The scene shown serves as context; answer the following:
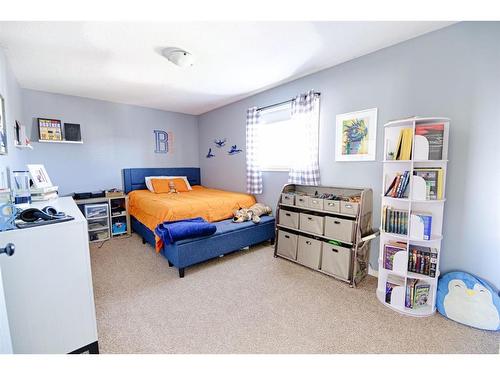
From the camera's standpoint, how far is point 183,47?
200cm

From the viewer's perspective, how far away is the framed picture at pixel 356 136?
86.2 inches

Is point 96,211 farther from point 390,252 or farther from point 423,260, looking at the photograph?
point 423,260

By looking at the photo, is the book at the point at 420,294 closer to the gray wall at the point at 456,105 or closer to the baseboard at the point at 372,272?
the gray wall at the point at 456,105

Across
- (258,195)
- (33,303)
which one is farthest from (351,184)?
(33,303)

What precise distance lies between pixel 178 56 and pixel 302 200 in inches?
76.5

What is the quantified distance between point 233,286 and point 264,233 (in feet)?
3.38

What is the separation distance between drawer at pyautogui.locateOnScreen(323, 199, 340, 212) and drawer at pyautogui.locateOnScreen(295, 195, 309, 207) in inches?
8.5

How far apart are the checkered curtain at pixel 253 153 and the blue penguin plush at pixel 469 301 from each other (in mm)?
2289

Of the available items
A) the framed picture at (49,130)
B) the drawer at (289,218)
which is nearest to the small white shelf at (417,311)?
the drawer at (289,218)

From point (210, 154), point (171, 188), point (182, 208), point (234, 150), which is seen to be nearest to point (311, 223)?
point (182, 208)

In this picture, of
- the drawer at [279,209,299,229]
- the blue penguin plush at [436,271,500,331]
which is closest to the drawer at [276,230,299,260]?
the drawer at [279,209,299,229]

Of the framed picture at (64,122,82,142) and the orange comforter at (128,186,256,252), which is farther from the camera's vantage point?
the framed picture at (64,122,82,142)

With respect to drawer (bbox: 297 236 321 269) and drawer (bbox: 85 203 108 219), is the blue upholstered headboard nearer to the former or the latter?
drawer (bbox: 85 203 108 219)

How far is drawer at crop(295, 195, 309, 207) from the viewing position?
2.48 metres
